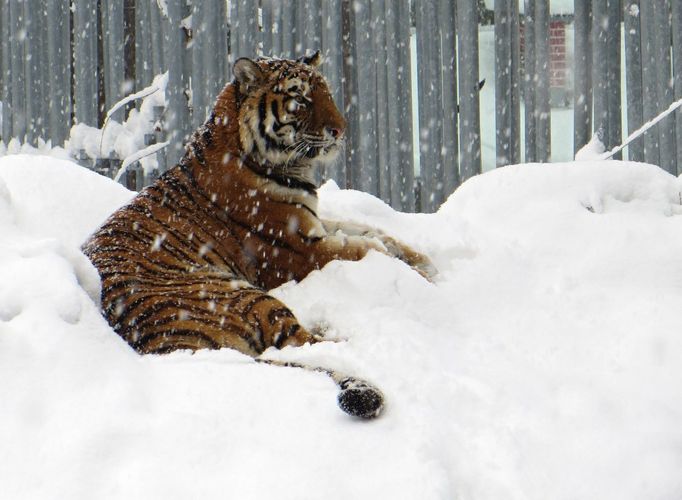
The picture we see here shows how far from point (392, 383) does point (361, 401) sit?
0.98ft

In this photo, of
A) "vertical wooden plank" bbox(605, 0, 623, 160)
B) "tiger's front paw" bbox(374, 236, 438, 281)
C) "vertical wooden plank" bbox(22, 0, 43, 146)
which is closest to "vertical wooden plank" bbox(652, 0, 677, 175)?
"vertical wooden plank" bbox(605, 0, 623, 160)

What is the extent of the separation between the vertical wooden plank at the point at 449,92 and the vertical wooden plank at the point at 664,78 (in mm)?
1198

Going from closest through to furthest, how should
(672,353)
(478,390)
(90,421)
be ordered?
(90,421), (478,390), (672,353)

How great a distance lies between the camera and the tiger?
3.45m

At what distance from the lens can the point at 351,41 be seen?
6137 millimetres

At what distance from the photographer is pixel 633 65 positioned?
5.21 metres

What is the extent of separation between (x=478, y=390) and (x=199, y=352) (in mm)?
918

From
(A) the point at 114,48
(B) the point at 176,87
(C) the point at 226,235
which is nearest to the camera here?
(C) the point at 226,235

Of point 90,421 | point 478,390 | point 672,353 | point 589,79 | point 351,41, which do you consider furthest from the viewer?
point 351,41

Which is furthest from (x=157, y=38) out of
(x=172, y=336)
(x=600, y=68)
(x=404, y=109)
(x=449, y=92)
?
(x=172, y=336)

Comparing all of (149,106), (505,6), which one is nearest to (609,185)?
(505,6)

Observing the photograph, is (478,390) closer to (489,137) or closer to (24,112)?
(24,112)

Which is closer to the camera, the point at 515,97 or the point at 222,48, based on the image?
the point at 515,97

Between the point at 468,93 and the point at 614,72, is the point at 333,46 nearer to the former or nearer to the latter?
the point at 468,93
